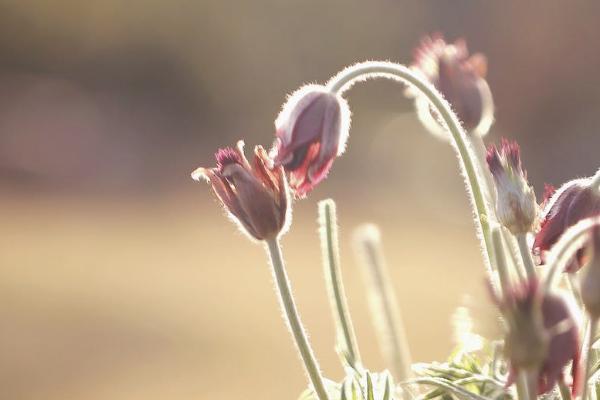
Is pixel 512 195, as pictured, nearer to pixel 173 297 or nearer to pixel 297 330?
pixel 297 330

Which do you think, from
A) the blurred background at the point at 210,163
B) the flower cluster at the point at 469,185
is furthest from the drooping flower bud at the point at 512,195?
the blurred background at the point at 210,163

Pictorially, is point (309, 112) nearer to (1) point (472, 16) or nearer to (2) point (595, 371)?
(2) point (595, 371)

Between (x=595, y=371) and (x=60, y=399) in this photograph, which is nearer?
(x=595, y=371)

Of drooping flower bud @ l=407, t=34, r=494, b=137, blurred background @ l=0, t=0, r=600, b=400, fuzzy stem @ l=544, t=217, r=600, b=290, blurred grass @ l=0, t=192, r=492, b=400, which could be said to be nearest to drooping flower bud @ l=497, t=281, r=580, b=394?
fuzzy stem @ l=544, t=217, r=600, b=290

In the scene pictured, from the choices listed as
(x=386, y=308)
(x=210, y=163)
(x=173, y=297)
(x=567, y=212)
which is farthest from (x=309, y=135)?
(x=210, y=163)

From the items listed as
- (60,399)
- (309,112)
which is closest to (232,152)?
(309,112)
